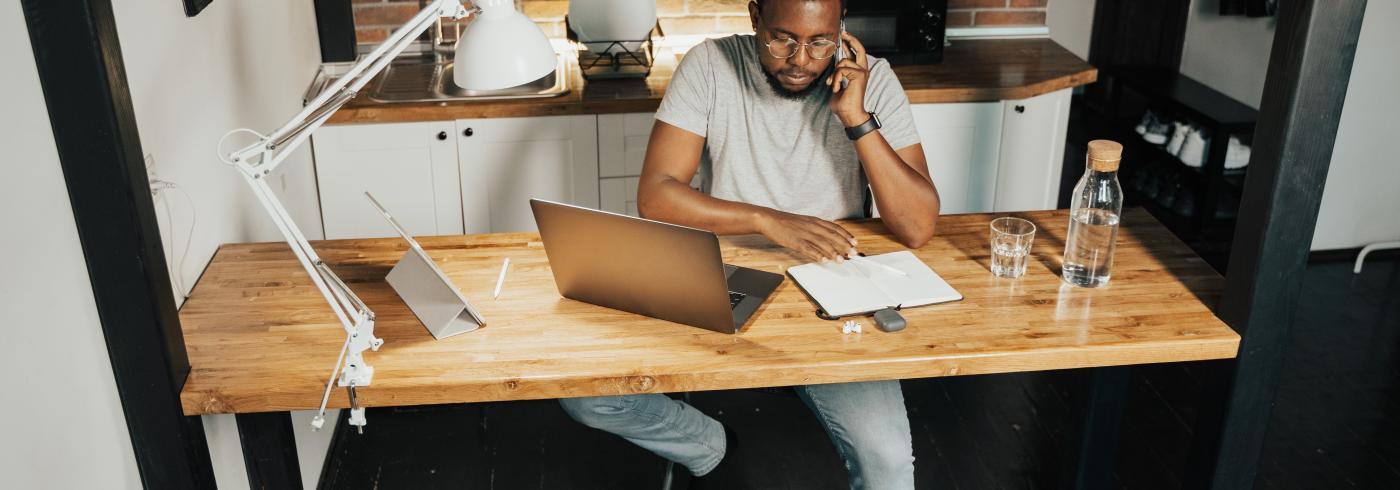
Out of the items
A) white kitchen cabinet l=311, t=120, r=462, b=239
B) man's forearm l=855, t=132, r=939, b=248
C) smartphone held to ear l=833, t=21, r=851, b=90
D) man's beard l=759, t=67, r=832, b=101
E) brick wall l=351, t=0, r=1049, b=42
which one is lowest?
white kitchen cabinet l=311, t=120, r=462, b=239

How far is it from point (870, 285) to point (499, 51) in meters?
0.71

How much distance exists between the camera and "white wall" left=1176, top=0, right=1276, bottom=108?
13.2 ft

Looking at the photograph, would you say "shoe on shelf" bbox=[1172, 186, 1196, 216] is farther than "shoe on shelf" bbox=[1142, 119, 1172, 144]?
No

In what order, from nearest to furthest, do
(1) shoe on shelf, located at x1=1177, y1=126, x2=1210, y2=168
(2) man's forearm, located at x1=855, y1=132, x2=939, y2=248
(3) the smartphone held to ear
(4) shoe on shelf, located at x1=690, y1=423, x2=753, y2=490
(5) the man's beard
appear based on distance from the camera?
(2) man's forearm, located at x1=855, y1=132, x2=939, y2=248 → (3) the smartphone held to ear → (5) the man's beard → (4) shoe on shelf, located at x1=690, y1=423, x2=753, y2=490 → (1) shoe on shelf, located at x1=1177, y1=126, x2=1210, y2=168

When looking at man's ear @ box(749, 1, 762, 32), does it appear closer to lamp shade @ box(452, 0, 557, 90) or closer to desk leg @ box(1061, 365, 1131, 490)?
lamp shade @ box(452, 0, 557, 90)

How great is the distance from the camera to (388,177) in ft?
9.97

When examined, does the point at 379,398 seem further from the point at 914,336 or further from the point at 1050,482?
the point at 1050,482

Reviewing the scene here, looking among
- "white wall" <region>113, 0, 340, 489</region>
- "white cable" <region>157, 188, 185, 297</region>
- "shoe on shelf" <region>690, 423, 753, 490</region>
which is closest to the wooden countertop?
"white wall" <region>113, 0, 340, 489</region>

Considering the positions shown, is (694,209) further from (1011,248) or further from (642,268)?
(1011,248)

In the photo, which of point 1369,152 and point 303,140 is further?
point 1369,152

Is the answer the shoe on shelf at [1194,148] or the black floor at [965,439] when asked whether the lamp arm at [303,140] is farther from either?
the shoe on shelf at [1194,148]

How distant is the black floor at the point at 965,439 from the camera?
2.51 metres

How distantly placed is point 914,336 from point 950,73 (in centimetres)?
173

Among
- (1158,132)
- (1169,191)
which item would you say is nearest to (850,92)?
(1169,191)
